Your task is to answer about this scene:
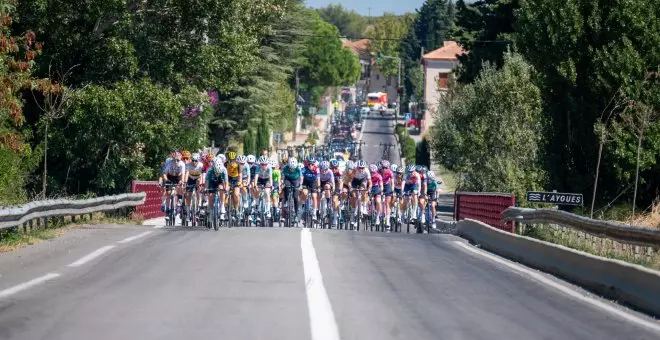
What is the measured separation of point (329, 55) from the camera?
168 m

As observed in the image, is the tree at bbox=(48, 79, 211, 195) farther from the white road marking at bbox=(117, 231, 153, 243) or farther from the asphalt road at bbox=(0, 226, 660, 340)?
the asphalt road at bbox=(0, 226, 660, 340)

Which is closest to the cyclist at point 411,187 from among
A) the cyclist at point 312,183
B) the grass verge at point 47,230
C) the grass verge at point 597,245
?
the cyclist at point 312,183

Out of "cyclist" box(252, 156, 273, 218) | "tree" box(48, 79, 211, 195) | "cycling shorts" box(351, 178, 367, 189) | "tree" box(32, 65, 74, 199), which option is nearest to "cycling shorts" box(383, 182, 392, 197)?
"cycling shorts" box(351, 178, 367, 189)

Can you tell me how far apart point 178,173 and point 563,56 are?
13.8 meters

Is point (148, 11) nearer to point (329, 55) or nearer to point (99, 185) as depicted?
point (99, 185)

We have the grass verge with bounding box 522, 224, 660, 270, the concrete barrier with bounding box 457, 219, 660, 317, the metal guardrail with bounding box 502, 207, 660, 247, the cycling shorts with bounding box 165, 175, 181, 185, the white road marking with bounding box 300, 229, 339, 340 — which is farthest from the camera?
the cycling shorts with bounding box 165, 175, 181, 185

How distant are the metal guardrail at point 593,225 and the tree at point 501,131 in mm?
10626

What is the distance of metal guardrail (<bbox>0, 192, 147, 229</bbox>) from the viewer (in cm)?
1945

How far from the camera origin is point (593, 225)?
19.1 m

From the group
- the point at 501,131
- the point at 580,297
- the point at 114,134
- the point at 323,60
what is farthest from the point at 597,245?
the point at 323,60

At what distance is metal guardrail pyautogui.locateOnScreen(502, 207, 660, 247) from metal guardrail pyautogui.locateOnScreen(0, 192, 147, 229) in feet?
31.5

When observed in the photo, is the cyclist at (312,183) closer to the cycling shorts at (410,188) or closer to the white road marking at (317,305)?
the cycling shorts at (410,188)

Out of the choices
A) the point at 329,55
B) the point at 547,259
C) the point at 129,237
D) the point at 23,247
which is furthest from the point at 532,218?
the point at 329,55

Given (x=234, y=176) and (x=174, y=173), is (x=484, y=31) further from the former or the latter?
(x=174, y=173)
